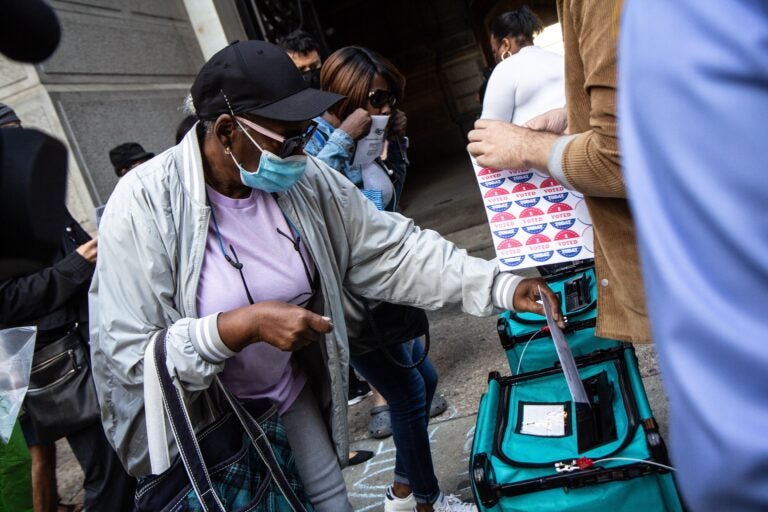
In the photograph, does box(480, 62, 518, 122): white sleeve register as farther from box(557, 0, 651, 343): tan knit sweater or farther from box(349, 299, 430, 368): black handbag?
box(557, 0, 651, 343): tan knit sweater

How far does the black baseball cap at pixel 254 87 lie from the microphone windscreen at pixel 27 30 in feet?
3.87

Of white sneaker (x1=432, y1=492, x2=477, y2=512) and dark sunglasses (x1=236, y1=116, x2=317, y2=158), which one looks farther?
white sneaker (x1=432, y1=492, x2=477, y2=512)

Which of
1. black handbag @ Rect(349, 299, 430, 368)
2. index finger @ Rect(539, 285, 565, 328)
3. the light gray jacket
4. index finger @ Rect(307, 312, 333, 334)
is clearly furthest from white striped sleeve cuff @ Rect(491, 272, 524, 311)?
index finger @ Rect(307, 312, 333, 334)

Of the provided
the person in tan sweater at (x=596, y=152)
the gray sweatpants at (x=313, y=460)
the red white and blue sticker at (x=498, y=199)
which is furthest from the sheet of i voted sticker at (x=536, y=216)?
the gray sweatpants at (x=313, y=460)

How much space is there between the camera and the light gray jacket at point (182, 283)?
168 cm

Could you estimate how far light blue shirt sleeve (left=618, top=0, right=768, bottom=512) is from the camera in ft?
1.41

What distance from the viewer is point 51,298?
109 inches

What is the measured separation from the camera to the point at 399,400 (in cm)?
263

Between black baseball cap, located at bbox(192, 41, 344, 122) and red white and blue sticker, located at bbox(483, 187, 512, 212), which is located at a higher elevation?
black baseball cap, located at bbox(192, 41, 344, 122)

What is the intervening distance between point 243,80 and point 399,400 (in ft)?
4.52

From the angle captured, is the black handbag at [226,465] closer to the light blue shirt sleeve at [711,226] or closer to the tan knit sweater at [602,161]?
the tan knit sweater at [602,161]

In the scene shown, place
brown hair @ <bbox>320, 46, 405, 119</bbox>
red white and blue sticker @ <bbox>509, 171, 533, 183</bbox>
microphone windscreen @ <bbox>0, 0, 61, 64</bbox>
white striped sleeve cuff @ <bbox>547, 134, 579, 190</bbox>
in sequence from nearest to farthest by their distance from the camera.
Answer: microphone windscreen @ <bbox>0, 0, 61, 64</bbox>, white striped sleeve cuff @ <bbox>547, 134, 579, 190</bbox>, red white and blue sticker @ <bbox>509, 171, 533, 183</bbox>, brown hair @ <bbox>320, 46, 405, 119</bbox>

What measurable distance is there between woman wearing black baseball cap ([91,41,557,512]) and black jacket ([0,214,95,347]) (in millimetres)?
1069

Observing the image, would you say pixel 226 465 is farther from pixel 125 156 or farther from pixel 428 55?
pixel 428 55
